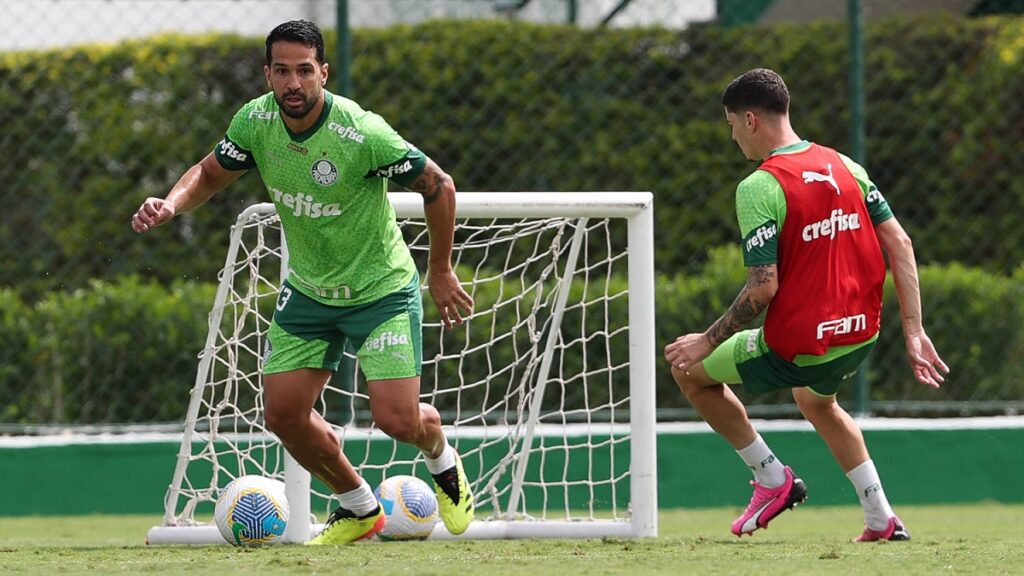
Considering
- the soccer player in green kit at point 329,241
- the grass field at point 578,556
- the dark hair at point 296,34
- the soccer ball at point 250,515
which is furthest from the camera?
the soccer ball at point 250,515

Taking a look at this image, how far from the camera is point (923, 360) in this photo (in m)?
5.26

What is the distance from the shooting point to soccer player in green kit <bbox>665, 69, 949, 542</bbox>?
201 inches

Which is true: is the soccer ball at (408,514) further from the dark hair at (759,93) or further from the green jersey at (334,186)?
the dark hair at (759,93)

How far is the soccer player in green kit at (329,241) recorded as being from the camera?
5105mm

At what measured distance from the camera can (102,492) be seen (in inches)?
295

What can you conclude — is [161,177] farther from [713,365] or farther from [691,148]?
[713,365]

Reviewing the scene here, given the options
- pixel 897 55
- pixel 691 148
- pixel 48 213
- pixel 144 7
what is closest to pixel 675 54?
pixel 691 148

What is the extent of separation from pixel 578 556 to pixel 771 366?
1.04 metres

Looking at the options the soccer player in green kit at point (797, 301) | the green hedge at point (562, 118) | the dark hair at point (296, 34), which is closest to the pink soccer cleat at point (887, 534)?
the soccer player in green kit at point (797, 301)

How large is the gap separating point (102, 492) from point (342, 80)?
248 cm

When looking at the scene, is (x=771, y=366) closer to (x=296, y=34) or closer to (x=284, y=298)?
(x=284, y=298)

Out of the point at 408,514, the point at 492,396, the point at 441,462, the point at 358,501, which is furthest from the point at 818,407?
the point at 492,396

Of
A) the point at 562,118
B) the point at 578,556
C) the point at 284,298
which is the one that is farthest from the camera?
the point at 562,118

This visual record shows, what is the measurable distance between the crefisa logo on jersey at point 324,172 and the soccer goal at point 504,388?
0.66 m
